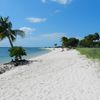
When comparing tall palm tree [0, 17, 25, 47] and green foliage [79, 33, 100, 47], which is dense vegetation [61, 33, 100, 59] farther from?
tall palm tree [0, 17, 25, 47]

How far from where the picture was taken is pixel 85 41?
127m

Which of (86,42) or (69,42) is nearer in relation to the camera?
(86,42)

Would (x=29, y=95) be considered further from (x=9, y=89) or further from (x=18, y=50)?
(x=18, y=50)

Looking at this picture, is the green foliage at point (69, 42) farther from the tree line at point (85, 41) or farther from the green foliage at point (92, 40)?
the green foliage at point (92, 40)

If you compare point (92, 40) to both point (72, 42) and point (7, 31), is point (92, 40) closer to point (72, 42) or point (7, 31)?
point (72, 42)

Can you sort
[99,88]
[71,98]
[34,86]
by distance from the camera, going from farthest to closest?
[34,86] → [99,88] → [71,98]

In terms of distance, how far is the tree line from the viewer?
12144 centimetres

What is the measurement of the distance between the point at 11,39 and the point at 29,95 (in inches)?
1046

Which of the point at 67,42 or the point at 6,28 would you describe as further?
the point at 67,42

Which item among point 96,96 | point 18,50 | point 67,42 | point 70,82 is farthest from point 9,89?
point 67,42

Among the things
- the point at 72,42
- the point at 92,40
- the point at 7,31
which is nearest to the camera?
the point at 7,31

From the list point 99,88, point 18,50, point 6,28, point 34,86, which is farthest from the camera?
point 6,28

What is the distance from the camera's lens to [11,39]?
3569cm

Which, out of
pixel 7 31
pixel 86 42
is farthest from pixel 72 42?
pixel 7 31
